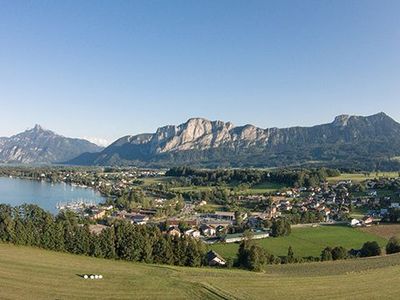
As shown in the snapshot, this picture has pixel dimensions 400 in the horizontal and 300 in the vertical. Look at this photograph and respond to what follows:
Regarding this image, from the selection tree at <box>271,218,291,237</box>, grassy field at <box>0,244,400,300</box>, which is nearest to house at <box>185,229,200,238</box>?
tree at <box>271,218,291,237</box>

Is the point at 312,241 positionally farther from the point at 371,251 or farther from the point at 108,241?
the point at 108,241

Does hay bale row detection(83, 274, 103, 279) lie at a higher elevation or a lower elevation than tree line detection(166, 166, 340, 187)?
lower

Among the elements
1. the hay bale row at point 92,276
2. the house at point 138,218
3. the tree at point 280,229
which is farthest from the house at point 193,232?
the hay bale row at point 92,276

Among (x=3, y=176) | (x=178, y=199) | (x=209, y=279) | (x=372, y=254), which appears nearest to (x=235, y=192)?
(x=178, y=199)

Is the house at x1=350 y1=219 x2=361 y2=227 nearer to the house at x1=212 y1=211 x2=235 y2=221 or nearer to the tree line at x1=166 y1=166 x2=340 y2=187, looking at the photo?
the house at x1=212 y1=211 x2=235 y2=221

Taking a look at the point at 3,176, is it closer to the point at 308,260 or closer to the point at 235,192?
the point at 235,192

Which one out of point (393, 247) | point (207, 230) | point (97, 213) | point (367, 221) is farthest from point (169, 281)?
point (97, 213)
